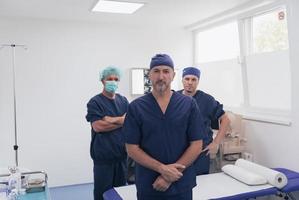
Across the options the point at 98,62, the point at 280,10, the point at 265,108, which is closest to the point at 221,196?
the point at 265,108

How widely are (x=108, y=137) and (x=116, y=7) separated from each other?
5.18 ft

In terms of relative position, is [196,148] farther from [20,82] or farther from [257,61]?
[20,82]

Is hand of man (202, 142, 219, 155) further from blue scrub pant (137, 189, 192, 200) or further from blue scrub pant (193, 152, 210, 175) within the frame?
blue scrub pant (137, 189, 192, 200)

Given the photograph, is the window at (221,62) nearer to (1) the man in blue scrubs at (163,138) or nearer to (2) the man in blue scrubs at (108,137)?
(2) the man in blue scrubs at (108,137)

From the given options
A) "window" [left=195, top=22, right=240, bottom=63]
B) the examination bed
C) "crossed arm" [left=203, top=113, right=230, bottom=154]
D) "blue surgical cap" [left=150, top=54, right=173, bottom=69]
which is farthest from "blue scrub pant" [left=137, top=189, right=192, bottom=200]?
"window" [left=195, top=22, right=240, bottom=63]

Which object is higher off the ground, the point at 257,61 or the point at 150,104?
the point at 257,61

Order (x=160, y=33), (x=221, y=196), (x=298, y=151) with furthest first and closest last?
(x=160, y=33), (x=298, y=151), (x=221, y=196)

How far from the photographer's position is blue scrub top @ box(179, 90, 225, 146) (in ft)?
8.98

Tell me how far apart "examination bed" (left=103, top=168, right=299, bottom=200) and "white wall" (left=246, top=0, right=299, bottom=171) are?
320 millimetres

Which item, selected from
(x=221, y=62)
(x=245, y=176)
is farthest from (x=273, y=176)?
(x=221, y=62)

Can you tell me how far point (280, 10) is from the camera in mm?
3168

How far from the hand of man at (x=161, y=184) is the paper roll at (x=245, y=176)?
97 cm

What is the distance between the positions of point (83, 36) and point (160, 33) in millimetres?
1121

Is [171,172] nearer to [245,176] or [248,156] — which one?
[245,176]
